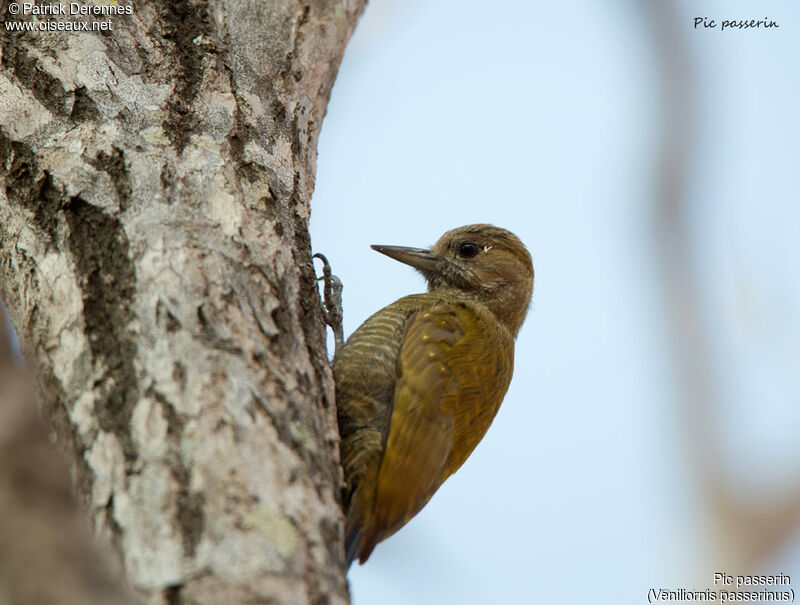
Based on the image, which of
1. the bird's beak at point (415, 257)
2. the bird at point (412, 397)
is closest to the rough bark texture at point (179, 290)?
the bird at point (412, 397)

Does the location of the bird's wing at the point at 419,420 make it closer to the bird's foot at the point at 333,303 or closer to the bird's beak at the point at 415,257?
the bird's foot at the point at 333,303

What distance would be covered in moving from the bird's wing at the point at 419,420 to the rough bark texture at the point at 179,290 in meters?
0.62

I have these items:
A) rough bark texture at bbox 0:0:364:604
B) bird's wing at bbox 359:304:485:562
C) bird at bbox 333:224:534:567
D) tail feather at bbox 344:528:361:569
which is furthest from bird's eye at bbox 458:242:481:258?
tail feather at bbox 344:528:361:569

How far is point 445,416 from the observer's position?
313cm

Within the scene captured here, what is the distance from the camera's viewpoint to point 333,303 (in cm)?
373

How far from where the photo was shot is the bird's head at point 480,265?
440 centimetres

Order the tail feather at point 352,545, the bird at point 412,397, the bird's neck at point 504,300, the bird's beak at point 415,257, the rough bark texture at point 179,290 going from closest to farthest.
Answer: the rough bark texture at point 179,290, the tail feather at point 352,545, the bird at point 412,397, the bird's neck at point 504,300, the bird's beak at point 415,257

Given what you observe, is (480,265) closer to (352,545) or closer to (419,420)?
(419,420)

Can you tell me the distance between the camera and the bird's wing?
9.30 ft

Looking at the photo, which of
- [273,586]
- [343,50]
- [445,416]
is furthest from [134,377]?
[343,50]

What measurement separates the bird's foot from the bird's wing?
35 cm

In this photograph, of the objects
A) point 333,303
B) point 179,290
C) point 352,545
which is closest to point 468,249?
point 333,303

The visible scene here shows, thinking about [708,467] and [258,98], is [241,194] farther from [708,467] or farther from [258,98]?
[708,467]

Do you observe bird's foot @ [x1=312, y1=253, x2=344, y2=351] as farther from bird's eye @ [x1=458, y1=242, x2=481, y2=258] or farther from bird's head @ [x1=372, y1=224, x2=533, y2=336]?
bird's eye @ [x1=458, y1=242, x2=481, y2=258]
